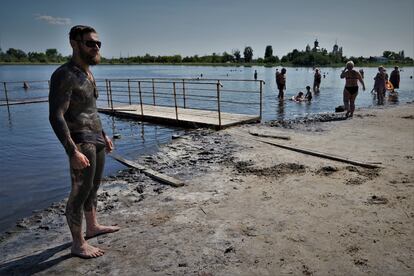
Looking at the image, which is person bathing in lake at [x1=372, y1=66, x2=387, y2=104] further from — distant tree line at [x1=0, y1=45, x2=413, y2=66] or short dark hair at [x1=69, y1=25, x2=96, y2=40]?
distant tree line at [x1=0, y1=45, x2=413, y2=66]

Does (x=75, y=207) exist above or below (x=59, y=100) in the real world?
below

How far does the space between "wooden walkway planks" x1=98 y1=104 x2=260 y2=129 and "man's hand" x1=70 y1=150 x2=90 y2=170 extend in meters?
7.55

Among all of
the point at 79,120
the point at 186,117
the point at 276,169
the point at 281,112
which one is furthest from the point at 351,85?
the point at 79,120

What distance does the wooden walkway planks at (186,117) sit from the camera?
1109cm

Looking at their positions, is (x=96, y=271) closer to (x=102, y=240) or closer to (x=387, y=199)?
(x=102, y=240)

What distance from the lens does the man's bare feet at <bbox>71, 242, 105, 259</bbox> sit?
10.9 feet

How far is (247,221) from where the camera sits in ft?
13.3

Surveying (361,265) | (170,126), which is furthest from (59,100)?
(170,126)

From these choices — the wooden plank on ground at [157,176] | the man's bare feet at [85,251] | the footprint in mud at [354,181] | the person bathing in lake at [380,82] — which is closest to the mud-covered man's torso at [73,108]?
the man's bare feet at [85,251]

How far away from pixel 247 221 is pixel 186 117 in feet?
28.1

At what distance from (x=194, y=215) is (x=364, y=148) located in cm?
473

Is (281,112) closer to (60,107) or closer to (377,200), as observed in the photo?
(377,200)

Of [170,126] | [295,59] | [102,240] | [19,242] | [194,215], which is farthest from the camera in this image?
[295,59]

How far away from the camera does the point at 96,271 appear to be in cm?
313
